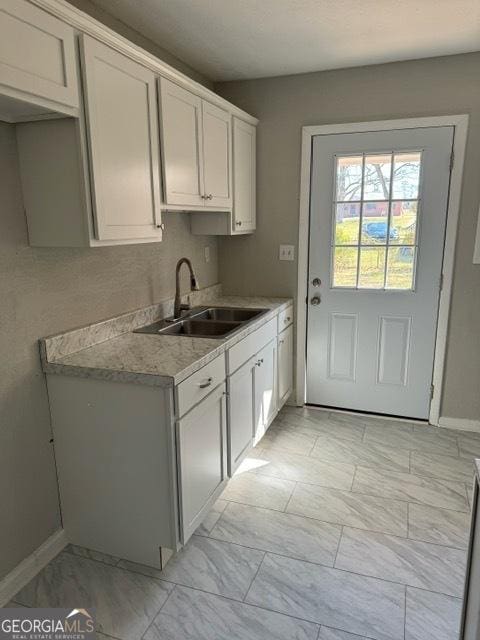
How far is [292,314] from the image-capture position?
348cm

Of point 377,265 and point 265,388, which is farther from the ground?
point 377,265

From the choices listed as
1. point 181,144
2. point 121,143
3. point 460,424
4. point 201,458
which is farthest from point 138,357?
point 460,424

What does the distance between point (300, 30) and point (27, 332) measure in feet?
6.89

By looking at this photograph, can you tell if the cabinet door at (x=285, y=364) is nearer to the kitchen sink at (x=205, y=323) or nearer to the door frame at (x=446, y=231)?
the door frame at (x=446, y=231)

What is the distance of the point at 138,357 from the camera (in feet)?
6.40

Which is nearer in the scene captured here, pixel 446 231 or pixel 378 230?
pixel 446 231

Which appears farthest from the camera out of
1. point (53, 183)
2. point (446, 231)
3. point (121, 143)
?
point (446, 231)

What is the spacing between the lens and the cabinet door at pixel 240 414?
7.64ft

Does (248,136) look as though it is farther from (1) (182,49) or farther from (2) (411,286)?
(2) (411,286)

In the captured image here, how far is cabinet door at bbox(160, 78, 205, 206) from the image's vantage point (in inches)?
84.4

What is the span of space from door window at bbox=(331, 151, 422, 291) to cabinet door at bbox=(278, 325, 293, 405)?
0.61 m

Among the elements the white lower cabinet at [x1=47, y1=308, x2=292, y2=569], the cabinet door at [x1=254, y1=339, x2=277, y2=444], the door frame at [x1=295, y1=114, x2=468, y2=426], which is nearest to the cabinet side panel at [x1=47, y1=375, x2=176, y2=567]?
the white lower cabinet at [x1=47, y1=308, x2=292, y2=569]

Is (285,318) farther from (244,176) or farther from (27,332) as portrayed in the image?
(27,332)

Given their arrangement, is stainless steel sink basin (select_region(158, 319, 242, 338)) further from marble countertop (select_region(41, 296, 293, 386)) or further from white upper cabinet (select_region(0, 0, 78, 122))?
white upper cabinet (select_region(0, 0, 78, 122))
